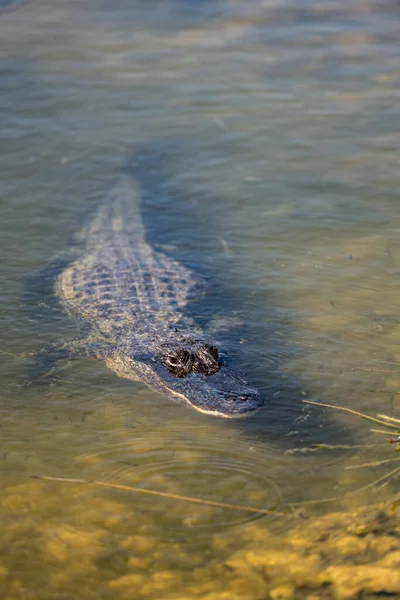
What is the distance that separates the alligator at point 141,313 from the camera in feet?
18.8

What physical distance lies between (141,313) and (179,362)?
132cm

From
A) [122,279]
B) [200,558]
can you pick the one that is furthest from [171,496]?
[122,279]

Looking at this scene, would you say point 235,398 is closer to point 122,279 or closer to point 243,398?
point 243,398

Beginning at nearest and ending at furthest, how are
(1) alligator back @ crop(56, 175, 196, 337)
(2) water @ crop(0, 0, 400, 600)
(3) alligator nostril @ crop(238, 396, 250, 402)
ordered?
(2) water @ crop(0, 0, 400, 600) → (3) alligator nostril @ crop(238, 396, 250, 402) → (1) alligator back @ crop(56, 175, 196, 337)

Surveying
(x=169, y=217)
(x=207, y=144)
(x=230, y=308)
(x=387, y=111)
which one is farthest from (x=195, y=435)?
(x=387, y=111)

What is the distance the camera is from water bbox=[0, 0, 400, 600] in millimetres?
4289

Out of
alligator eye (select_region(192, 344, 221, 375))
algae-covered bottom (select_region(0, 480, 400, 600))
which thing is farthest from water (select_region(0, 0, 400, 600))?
alligator eye (select_region(192, 344, 221, 375))

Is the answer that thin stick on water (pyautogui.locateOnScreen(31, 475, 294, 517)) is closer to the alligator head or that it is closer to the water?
the water

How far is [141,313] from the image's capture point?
7195mm

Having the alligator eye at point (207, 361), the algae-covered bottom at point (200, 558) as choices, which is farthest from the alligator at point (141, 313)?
the algae-covered bottom at point (200, 558)

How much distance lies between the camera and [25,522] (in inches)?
171

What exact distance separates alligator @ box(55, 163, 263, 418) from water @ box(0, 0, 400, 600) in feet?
0.61

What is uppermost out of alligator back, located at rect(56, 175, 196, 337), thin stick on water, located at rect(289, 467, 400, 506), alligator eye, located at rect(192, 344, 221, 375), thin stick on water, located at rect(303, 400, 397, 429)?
thin stick on water, located at rect(289, 467, 400, 506)

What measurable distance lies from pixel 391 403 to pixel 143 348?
2314mm
